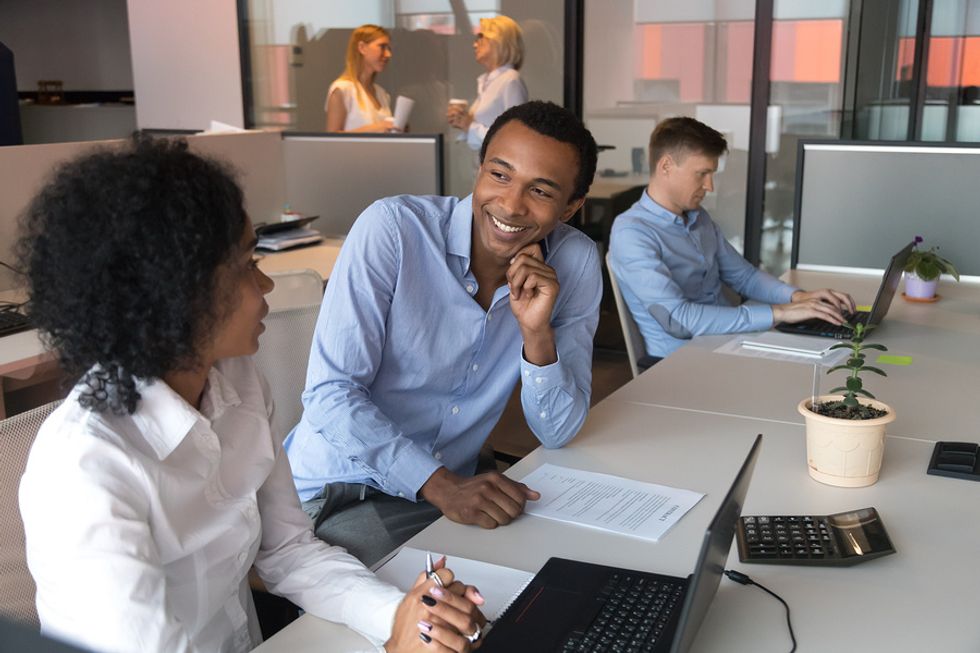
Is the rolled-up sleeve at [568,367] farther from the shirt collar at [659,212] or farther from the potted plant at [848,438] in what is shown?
the shirt collar at [659,212]

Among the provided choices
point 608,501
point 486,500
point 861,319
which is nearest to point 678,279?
point 861,319

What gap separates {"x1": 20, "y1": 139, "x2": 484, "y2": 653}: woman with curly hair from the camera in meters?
0.96

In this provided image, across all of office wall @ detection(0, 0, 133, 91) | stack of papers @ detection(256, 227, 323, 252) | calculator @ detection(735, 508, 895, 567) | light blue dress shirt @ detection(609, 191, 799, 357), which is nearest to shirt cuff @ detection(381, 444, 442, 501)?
calculator @ detection(735, 508, 895, 567)

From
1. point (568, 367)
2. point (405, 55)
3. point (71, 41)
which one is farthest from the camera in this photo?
point (71, 41)

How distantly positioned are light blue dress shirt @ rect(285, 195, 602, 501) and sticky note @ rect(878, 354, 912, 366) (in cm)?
83

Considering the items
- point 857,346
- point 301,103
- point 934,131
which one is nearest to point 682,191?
point 857,346

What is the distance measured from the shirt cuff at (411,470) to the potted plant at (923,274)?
80.4 inches

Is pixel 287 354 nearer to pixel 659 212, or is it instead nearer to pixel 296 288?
pixel 296 288

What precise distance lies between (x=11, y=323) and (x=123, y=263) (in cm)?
181

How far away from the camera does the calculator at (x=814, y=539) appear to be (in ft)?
4.16

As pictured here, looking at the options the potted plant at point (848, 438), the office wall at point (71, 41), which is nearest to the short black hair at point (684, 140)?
the potted plant at point (848, 438)

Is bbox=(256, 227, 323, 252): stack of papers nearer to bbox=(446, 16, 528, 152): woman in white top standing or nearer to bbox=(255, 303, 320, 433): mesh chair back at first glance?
bbox=(446, 16, 528, 152): woman in white top standing

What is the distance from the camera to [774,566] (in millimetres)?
1264

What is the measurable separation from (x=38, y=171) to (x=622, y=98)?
256 cm
